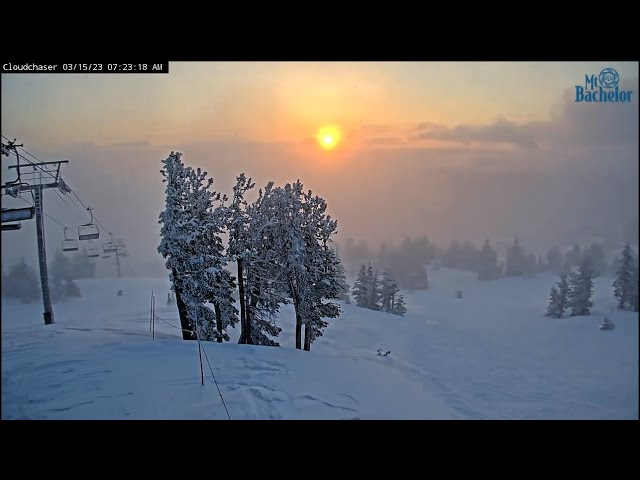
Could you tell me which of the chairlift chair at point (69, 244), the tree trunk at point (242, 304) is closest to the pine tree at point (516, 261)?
the tree trunk at point (242, 304)

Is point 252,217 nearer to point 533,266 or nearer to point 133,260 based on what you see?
point 133,260

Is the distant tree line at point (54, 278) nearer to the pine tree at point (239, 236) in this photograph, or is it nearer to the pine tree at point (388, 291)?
the pine tree at point (239, 236)

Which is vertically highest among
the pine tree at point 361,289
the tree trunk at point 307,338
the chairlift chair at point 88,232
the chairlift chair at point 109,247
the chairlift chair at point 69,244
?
the chairlift chair at point 88,232

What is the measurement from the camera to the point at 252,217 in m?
14.9

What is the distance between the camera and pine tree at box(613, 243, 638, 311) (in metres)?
8.14

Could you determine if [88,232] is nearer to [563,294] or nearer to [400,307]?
[563,294]

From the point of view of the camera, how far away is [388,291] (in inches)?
1277

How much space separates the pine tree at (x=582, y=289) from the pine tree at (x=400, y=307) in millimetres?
16815

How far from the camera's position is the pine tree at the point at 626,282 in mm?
8141

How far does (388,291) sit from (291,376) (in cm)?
2357

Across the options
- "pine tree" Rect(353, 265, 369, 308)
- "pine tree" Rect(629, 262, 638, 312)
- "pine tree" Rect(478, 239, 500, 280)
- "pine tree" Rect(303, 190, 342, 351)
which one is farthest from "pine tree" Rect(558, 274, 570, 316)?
"pine tree" Rect(353, 265, 369, 308)

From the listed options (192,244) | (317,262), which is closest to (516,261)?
(317,262)

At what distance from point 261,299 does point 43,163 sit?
8.12 meters
